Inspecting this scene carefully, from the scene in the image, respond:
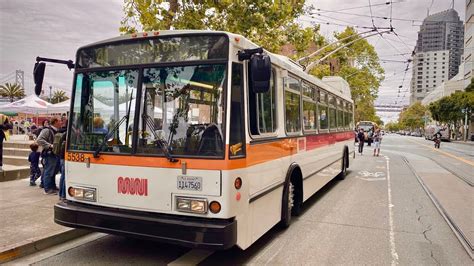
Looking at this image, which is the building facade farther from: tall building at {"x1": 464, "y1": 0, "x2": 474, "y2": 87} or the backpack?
tall building at {"x1": 464, "y1": 0, "x2": 474, "y2": 87}

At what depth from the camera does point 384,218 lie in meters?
7.48

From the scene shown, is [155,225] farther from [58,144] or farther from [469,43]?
[469,43]

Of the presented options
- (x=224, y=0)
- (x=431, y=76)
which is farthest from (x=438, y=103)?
(x=224, y=0)

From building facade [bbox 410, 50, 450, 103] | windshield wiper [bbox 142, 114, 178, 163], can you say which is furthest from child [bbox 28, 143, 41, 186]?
building facade [bbox 410, 50, 450, 103]

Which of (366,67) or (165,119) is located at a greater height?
(366,67)

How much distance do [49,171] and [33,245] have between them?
3.66 meters

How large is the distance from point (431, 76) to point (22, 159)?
46.1 meters

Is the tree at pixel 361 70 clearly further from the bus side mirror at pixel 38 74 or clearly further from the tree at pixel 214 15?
→ the bus side mirror at pixel 38 74

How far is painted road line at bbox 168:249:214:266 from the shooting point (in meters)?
4.81

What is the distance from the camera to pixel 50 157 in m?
8.45

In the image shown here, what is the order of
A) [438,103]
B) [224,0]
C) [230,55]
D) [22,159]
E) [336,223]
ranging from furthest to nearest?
[438,103] < [22,159] < [224,0] < [336,223] < [230,55]

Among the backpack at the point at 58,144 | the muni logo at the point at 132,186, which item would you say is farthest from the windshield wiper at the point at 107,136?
the backpack at the point at 58,144

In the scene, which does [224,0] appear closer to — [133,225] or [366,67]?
[133,225]

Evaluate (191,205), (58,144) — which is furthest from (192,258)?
(58,144)
